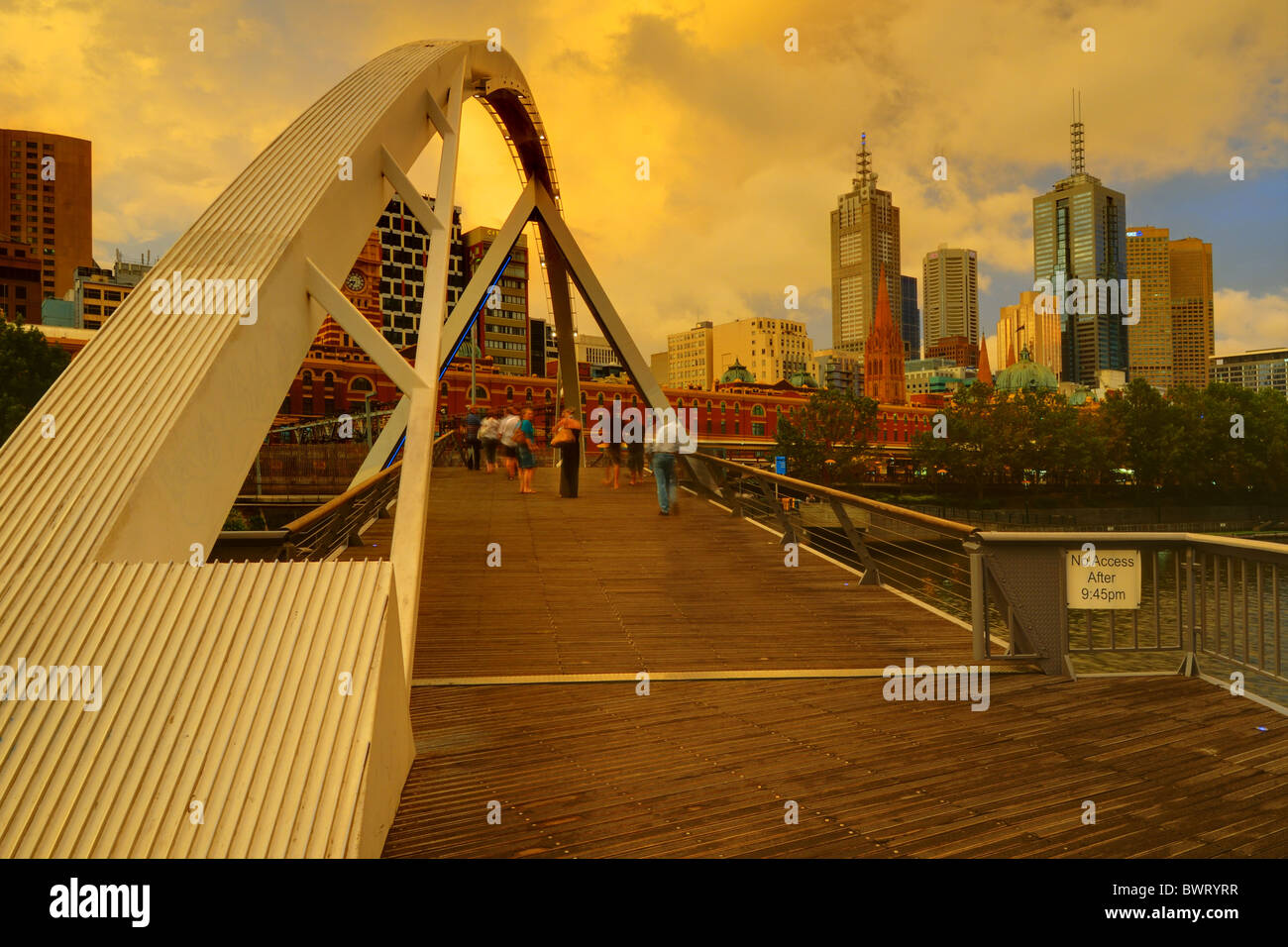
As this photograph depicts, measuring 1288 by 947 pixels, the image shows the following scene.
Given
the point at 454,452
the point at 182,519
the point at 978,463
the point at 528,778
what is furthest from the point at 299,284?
the point at 978,463

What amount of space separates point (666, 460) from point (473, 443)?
1253cm

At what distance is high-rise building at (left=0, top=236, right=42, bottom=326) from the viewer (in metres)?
82.9

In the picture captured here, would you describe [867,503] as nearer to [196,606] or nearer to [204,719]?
[196,606]

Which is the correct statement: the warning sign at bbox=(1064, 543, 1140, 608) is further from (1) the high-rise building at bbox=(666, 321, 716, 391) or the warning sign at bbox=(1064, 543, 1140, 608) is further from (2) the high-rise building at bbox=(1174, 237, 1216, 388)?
(2) the high-rise building at bbox=(1174, 237, 1216, 388)

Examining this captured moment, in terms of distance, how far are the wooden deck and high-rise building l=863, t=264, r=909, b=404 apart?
438 feet

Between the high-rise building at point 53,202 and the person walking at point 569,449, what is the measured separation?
120830 mm

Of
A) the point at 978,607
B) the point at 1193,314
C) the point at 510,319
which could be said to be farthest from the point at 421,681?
the point at 1193,314

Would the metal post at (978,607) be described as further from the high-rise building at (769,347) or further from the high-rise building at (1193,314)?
the high-rise building at (1193,314)

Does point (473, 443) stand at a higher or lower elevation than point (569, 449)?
higher

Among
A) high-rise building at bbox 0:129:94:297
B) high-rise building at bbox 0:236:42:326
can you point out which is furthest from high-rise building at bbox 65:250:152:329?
high-rise building at bbox 0:129:94:297

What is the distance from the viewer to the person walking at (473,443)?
24.2 m

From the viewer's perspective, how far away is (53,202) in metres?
114

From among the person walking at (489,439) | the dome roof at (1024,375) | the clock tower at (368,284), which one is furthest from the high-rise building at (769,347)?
the person walking at (489,439)
